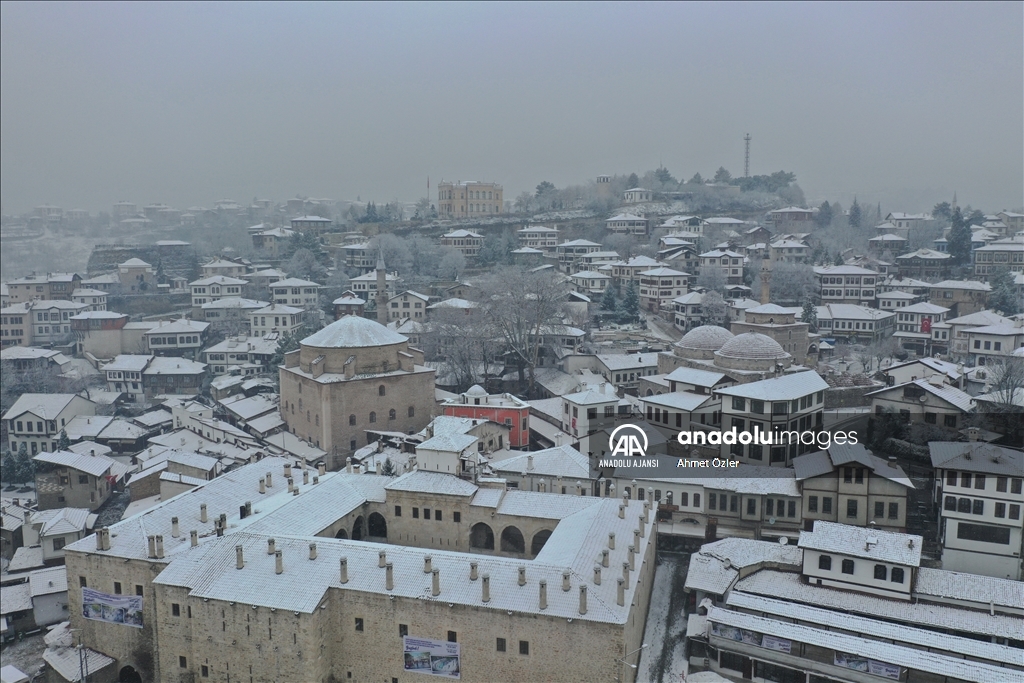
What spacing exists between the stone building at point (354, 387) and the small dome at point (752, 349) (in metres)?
10.8

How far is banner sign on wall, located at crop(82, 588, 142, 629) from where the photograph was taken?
15.8m

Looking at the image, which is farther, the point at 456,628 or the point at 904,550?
the point at 904,550

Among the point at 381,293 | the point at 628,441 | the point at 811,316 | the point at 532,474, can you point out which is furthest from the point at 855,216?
the point at 532,474

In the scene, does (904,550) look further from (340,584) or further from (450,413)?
(450,413)

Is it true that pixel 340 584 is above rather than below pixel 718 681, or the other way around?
above

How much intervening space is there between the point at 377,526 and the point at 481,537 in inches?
102

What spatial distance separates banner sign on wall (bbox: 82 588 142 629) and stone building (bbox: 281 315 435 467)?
10828 millimetres

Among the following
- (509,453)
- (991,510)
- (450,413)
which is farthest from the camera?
(450,413)

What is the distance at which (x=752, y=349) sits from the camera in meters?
25.7

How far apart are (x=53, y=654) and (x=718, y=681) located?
1326 cm

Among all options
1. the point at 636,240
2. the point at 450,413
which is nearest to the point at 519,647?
the point at 450,413

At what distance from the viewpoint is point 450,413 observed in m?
26.3

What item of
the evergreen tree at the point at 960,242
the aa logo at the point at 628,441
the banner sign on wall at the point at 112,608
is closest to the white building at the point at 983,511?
the aa logo at the point at 628,441

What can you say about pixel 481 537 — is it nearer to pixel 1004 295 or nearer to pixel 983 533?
pixel 983 533
